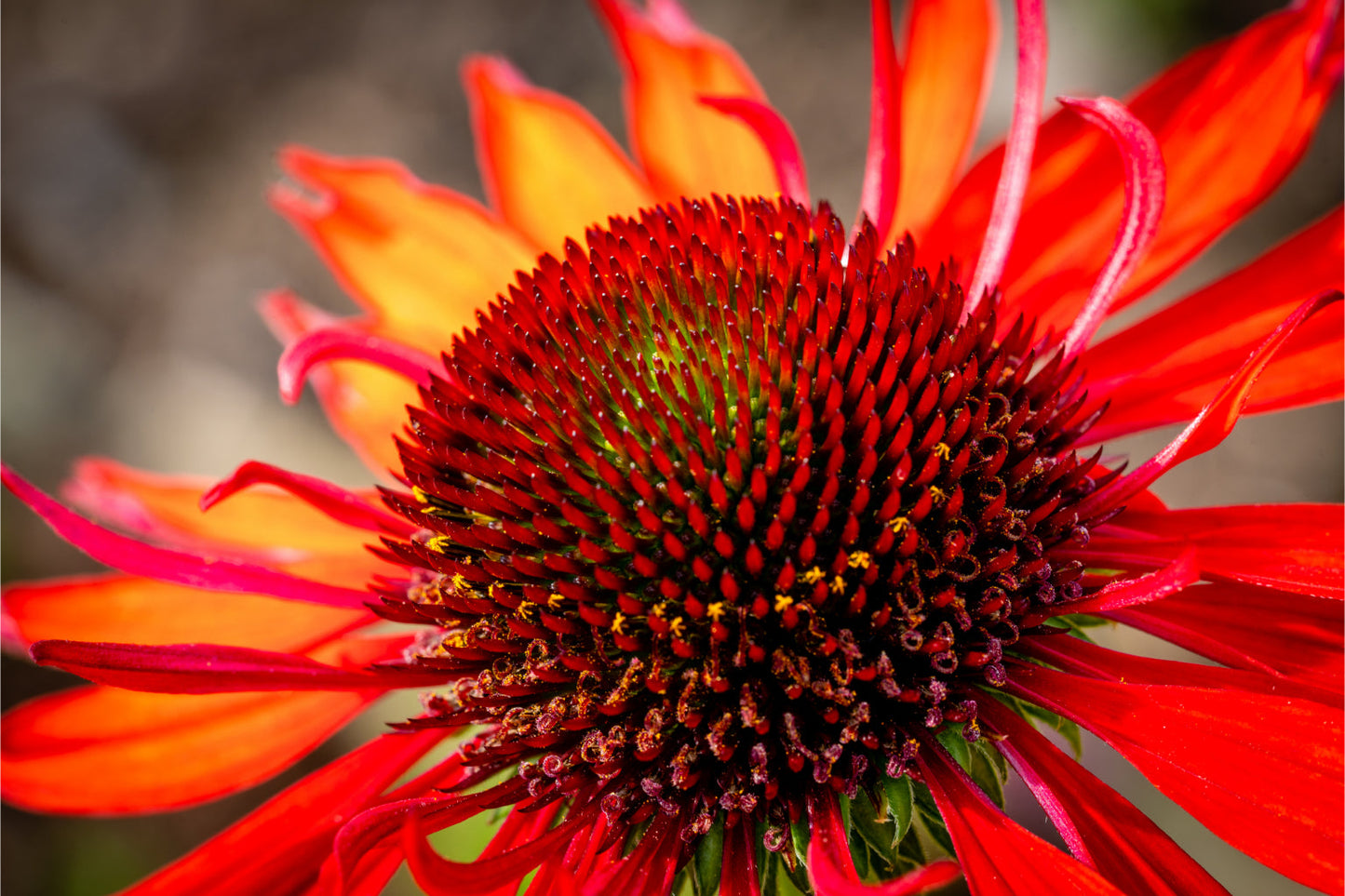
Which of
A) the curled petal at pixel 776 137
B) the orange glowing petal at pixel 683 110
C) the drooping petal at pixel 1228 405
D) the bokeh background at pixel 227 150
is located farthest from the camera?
the bokeh background at pixel 227 150

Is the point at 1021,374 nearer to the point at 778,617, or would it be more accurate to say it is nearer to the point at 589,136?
the point at 778,617

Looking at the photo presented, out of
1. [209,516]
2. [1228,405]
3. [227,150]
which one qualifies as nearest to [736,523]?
[1228,405]

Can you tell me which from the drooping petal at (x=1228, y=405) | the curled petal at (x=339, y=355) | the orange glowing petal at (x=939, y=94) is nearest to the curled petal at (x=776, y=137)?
the orange glowing petal at (x=939, y=94)

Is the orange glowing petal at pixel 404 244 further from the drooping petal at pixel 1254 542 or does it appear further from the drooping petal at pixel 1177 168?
the drooping petal at pixel 1254 542

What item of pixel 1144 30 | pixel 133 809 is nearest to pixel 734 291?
pixel 133 809

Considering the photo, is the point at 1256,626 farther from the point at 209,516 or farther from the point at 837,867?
the point at 209,516

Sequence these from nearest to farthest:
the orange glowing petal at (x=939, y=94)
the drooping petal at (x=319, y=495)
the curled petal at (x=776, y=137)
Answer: the drooping petal at (x=319, y=495) → the curled petal at (x=776, y=137) → the orange glowing petal at (x=939, y=94)
